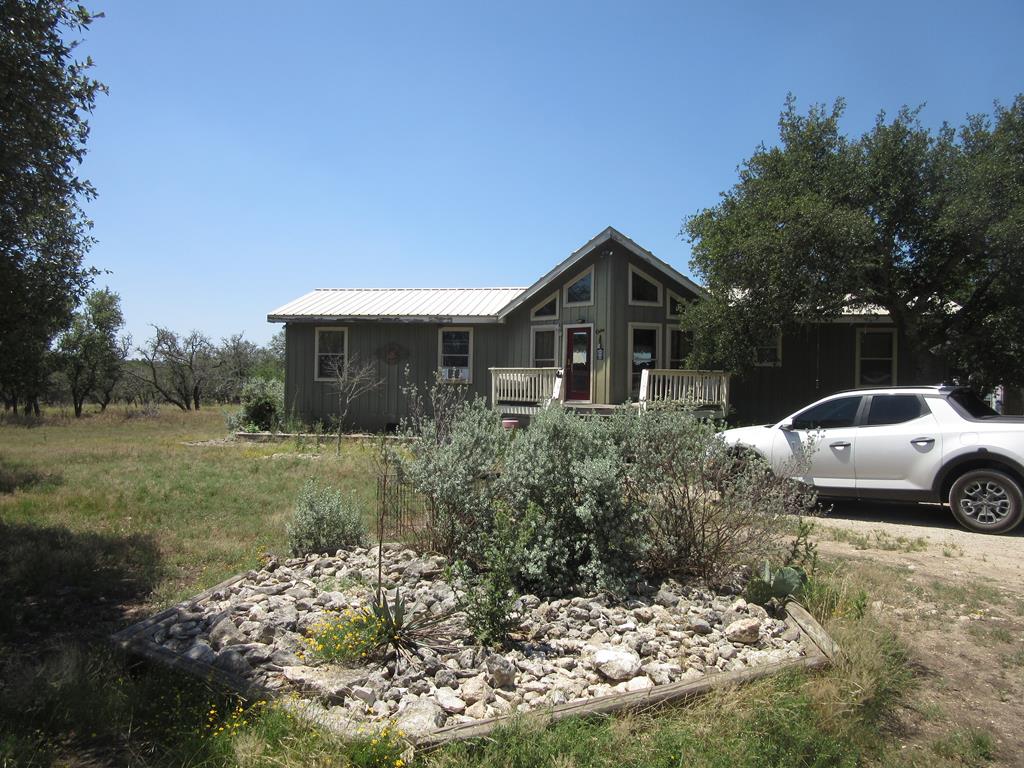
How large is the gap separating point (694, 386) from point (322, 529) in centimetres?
1097

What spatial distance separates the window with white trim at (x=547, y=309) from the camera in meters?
17.5

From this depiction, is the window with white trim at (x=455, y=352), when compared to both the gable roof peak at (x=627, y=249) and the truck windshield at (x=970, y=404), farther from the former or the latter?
the truck windshield at (x=970, y=404)

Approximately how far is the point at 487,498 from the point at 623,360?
11517mm

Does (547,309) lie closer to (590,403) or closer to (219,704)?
(590,403)

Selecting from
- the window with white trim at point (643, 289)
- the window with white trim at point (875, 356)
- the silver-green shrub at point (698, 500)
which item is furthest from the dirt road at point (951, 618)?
the window with white trim at point (643, 289)

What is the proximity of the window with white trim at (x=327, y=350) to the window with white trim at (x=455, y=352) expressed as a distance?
2.93 meters

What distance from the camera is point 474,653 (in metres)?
3.95

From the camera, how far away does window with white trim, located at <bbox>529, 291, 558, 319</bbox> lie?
17.5 m

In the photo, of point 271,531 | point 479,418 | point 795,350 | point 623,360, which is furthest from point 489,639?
point 795,350

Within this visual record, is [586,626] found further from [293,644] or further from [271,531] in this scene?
[271,531]

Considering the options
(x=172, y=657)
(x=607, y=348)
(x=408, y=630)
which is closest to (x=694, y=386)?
(x=607, y=348)

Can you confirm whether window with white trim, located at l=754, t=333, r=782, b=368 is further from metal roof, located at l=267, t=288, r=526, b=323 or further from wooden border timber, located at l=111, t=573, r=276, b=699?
wooden border timber, located at l=111, t=573, r=276, b=699

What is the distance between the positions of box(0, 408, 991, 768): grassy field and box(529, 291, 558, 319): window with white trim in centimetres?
1117

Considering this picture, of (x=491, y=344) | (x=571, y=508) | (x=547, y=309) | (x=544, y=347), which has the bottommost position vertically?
(x=571, y=508)
